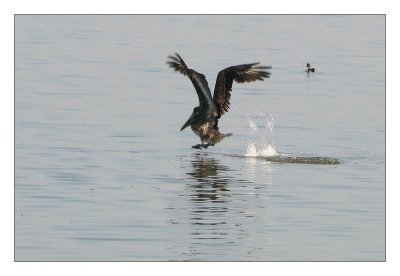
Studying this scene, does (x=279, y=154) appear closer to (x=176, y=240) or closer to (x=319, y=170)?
(x=319, y=170)

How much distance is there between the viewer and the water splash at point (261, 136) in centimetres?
2575

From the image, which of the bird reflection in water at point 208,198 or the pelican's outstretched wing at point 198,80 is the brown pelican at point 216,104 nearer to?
the pelican's outstretched wing at point 198,80

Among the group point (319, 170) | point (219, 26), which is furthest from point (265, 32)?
point (319, 170)

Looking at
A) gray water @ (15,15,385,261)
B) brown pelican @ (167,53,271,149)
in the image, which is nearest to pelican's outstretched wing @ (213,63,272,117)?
brown pelican @ (167,53,271,149)

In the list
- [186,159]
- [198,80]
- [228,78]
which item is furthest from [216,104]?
[186,159]

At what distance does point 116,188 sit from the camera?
21.5m

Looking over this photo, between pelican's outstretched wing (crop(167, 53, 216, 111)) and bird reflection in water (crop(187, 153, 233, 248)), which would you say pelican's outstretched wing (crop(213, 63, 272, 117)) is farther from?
bird reflection in water (crop(187, 153, 233, 248))

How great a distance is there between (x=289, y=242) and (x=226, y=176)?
5.14 m

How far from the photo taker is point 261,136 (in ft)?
92.8

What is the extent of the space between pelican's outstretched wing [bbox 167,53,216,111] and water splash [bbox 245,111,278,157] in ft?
4.14

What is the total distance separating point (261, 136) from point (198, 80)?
4.11 meters

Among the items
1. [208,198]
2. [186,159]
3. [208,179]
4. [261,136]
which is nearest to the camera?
[208,198]

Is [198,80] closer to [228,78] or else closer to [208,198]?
[228,78]

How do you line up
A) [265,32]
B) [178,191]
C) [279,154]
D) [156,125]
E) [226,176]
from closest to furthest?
1. [178,191]
2. [226,176]
3. [279,154]
4. [156,125]
5. [265,32]
